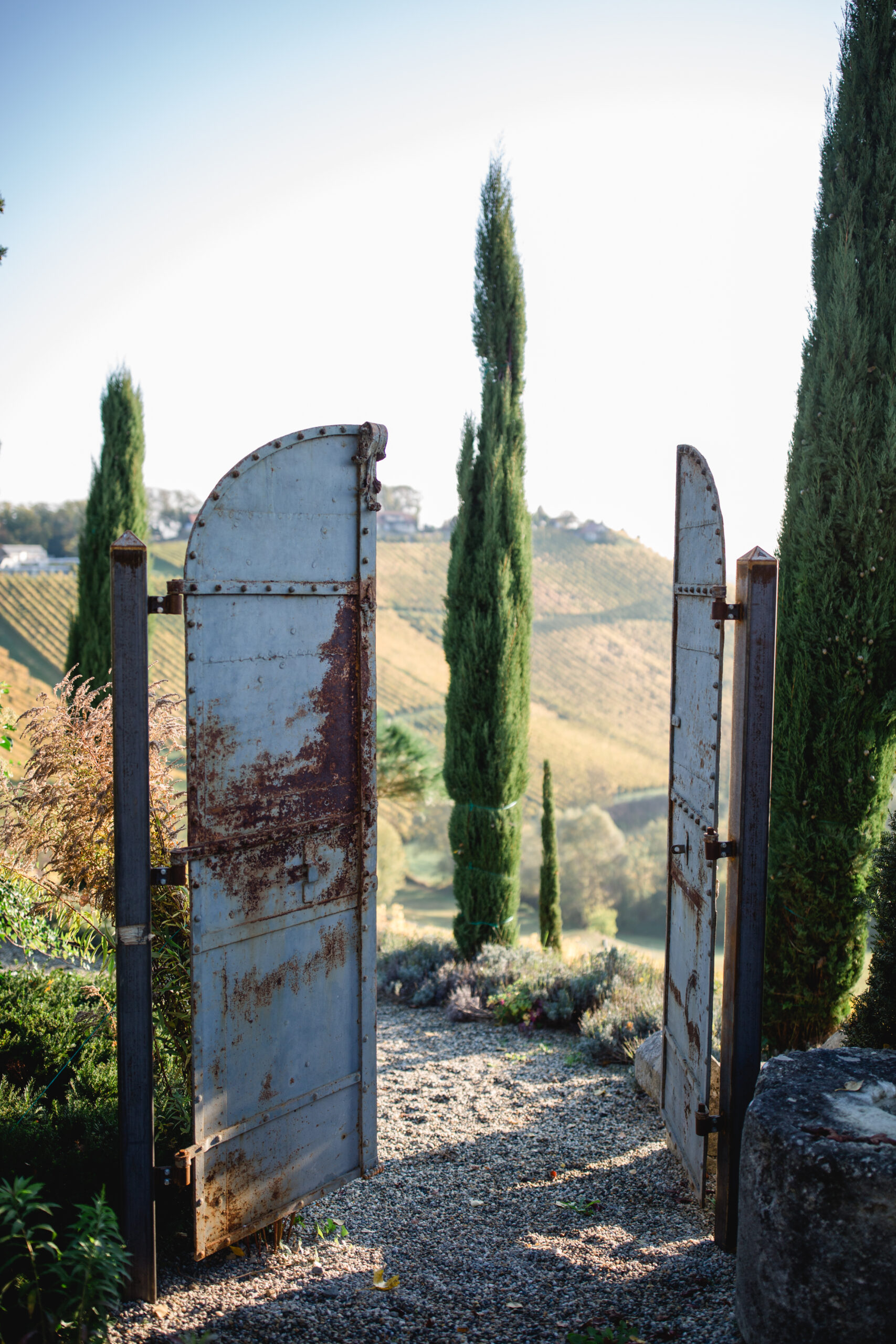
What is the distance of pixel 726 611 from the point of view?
3115 mm

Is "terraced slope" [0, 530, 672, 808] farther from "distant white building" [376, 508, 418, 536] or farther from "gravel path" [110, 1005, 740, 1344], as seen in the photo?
"gravel path" [110, 1005, 740, 1344]

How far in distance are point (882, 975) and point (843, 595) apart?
2.22m

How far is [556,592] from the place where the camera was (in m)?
41.3

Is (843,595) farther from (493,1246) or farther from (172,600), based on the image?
(172,600)

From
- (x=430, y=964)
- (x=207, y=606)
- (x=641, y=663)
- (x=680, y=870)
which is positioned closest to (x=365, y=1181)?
(x=680, y=870)

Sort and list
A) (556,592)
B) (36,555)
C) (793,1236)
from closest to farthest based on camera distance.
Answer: (793,1236) → (36,555) → (556,592)

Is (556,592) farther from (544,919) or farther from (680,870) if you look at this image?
(680,870)

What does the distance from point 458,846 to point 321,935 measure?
17.3 ft

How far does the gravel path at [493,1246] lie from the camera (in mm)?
2674

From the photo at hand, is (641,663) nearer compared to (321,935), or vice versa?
(321,935)

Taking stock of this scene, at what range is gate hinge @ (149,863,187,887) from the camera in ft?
8.54

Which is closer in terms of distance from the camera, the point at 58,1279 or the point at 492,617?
the point at 58,1279

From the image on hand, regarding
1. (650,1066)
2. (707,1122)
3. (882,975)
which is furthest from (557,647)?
(707,1122)

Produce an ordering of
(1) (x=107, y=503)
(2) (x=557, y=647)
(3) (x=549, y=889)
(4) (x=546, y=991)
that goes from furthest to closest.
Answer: (2) (x=557, y=647)
(1) (x=107, y=503)
(3) (x=549, y=889)
(4) (x=546, y=991)
